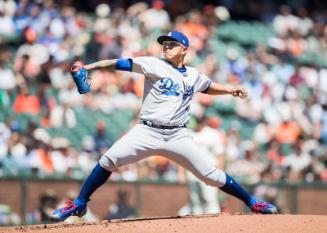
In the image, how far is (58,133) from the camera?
41.1 feet

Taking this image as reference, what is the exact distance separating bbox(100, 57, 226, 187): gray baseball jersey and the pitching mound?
457 mm

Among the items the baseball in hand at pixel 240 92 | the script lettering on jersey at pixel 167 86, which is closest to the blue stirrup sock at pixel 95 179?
the script lettering on jersey at pixel 167 86

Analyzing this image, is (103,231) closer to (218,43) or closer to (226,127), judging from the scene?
(226,127)

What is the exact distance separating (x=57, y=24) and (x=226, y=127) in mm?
3368

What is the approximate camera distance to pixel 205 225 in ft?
22.7

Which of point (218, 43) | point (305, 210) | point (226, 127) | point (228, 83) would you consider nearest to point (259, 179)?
point (305, 210)

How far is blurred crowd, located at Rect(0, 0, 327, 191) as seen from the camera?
12148 millimetres

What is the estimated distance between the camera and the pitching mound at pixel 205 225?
683cm

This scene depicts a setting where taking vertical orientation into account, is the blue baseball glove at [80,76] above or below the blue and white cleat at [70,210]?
above

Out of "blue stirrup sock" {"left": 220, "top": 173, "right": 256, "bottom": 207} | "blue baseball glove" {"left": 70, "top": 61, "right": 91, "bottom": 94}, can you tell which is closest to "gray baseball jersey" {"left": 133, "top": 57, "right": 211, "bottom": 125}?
"blue baseball glove" {"left": 70, "top": 61, "right": 91, "bottom": 94}

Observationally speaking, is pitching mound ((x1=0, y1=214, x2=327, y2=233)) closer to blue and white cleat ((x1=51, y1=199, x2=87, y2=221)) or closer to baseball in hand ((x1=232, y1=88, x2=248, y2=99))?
blue and white cleat ((x1=51, y1=199, x2=87, y2=221))

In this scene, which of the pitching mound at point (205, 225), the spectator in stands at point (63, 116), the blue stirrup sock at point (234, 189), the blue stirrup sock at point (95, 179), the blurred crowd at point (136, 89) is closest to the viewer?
the pitching mound at point (205, 225)

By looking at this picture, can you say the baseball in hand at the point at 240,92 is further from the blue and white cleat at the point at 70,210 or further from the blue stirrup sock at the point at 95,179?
the blue and white cleat at the point at 70,210

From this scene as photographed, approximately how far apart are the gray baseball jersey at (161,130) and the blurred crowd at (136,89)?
4099mm
